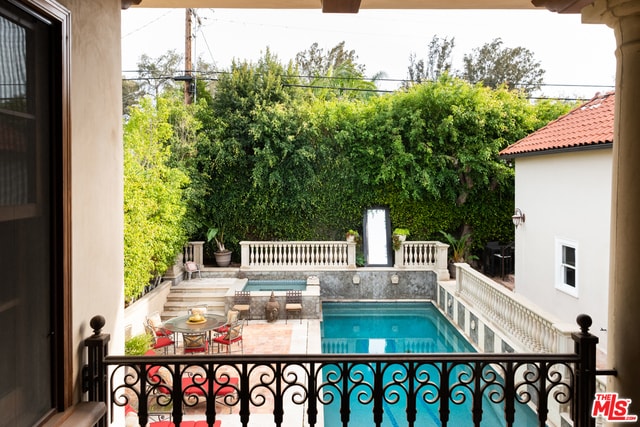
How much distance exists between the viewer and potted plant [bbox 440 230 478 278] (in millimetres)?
15070

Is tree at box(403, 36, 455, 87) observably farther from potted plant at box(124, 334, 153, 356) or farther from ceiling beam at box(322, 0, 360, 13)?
ceiling beam at box(322, 0, 360, 13)

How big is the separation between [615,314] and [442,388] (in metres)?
1.07

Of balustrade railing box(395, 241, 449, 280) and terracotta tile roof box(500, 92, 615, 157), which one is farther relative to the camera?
balustrade railing box(395, 241, 449, 280)

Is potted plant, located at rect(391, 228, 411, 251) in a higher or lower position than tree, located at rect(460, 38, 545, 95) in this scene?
lower

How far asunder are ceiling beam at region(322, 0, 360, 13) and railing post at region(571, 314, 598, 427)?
2.38m

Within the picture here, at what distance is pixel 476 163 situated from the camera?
14.9 meters

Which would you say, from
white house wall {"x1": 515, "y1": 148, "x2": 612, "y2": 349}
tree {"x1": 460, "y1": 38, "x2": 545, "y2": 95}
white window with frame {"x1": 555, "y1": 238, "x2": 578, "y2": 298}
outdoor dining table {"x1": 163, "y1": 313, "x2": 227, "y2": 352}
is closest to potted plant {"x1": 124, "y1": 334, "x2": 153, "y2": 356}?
outdoor dining table {"x1": 163, "y1": 313, "x2": 227, "y2": 352}

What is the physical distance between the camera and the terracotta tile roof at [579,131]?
8.41 meters

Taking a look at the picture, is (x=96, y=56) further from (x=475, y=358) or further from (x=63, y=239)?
(x=475, y=358)

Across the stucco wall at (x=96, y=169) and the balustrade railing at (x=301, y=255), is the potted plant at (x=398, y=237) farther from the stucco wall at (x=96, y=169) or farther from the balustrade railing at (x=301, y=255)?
the stucco wall at (x=96, y=169)

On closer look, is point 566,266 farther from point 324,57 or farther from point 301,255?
point 324,57

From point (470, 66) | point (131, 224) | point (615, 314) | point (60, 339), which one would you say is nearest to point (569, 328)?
point (615, 314)

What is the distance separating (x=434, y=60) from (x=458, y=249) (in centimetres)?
2048

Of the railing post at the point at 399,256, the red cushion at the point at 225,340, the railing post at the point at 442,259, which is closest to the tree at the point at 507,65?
the railing post at the point at 442,259
